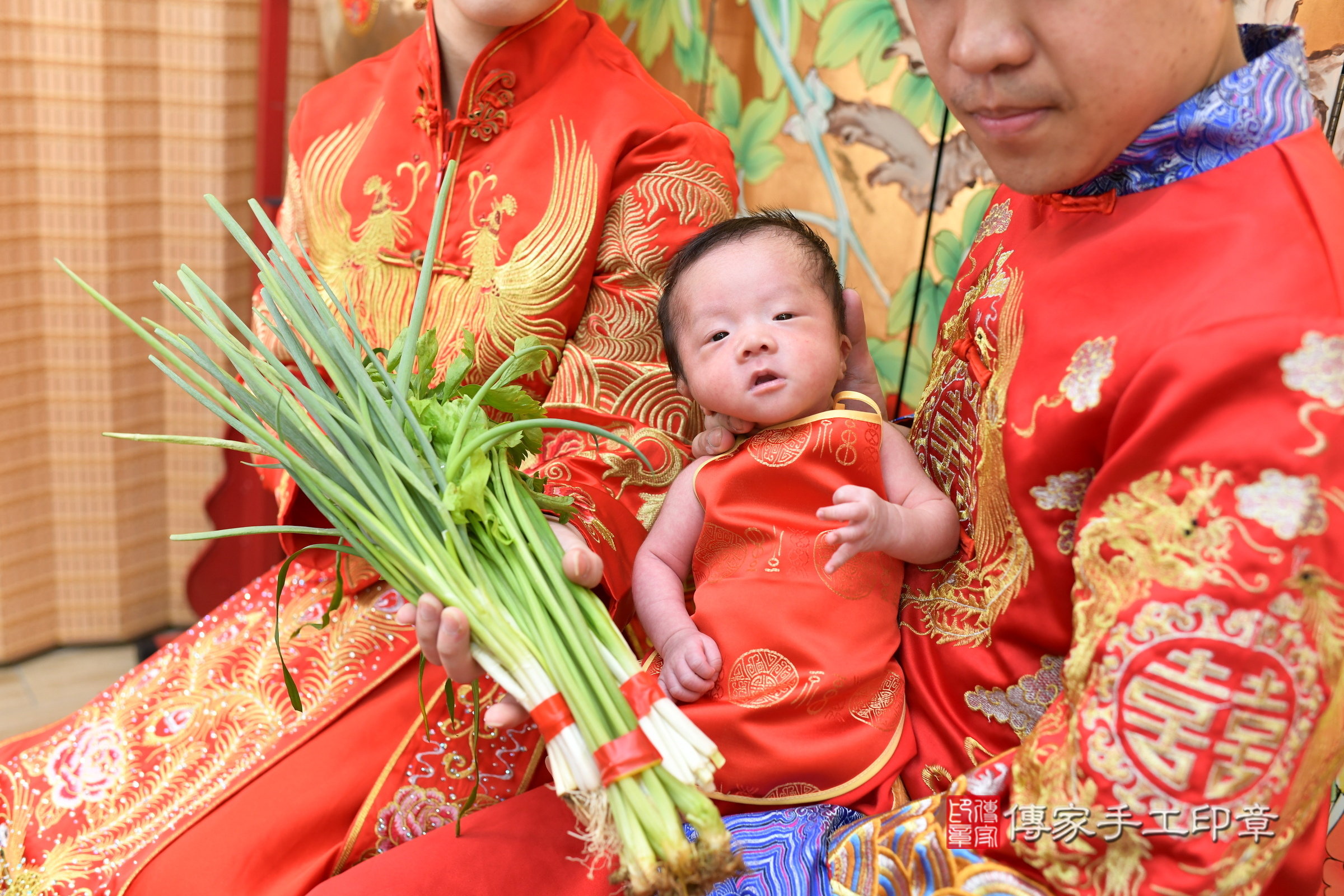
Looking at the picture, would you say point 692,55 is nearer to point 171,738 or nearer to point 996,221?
point 996,221

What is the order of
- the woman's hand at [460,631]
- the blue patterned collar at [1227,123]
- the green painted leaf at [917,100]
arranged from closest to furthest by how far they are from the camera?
1. the blue patterned collar at [1227,123]
2. the woman's hand at [460,631]
3. the green painted leaf at [917,100]

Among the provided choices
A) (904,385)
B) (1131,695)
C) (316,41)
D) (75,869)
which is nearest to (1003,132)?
(1131,695)

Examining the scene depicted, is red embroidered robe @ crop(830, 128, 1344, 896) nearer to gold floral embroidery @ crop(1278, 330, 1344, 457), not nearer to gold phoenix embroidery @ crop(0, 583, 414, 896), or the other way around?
gold floral embroidery @ crop(1278, 330, 1344, 457)

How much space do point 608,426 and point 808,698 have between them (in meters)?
0.42

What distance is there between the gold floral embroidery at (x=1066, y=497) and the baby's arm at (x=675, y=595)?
32 cm

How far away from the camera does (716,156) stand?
138 centimetres

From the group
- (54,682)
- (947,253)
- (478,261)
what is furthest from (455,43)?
(54,682)

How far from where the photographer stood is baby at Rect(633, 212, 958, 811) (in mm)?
979

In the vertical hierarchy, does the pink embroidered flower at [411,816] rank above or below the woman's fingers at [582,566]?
below

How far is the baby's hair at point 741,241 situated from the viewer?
1.14 m

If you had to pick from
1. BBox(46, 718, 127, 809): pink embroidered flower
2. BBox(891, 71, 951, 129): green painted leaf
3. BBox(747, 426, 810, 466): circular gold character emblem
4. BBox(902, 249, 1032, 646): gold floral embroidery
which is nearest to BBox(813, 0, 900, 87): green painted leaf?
BBox(891, 71, 951, 129): green painted leaf

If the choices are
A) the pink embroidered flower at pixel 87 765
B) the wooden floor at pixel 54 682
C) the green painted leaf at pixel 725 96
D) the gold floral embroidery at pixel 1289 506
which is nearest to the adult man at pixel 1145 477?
the gold floral embroidery at pixel 1289 506

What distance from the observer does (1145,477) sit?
0.77m

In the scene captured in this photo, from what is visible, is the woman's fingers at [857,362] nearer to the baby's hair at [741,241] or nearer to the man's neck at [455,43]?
the baby's hair at [741,241]
